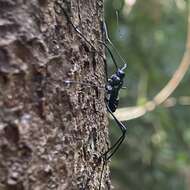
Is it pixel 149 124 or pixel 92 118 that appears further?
pixel 149 124

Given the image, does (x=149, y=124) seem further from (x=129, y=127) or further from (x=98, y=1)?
(x=98, y=1)

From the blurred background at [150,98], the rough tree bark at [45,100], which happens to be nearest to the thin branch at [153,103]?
the blurred background at [150,98]

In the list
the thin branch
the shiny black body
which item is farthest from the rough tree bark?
the thin branch

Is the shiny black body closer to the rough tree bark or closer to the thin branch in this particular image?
the rough tree bark

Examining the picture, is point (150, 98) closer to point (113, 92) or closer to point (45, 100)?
point (113, 92)

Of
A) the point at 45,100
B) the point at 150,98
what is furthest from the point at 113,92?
the point at 150,98

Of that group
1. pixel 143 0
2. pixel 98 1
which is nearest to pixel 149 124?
pixel 143 0

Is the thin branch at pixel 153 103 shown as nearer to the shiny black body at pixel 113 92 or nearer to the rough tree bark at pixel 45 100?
the shiny black body at pixel 113 92
